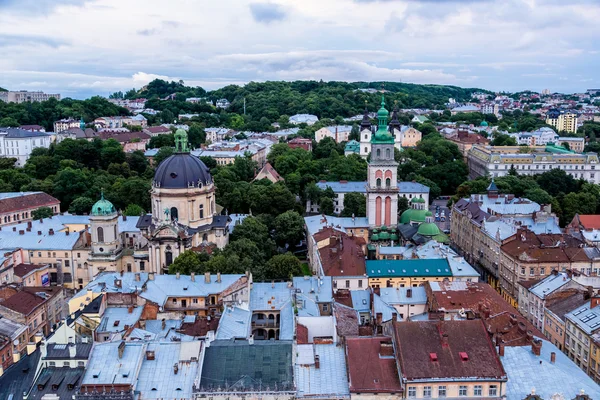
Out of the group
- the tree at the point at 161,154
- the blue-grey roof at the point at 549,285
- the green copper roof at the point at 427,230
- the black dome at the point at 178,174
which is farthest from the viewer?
the tree at the point at 161,154

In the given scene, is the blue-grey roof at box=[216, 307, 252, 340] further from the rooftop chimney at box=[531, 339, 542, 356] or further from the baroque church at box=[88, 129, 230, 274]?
the rooftop chimney at box=[531, 339, 542, 356]

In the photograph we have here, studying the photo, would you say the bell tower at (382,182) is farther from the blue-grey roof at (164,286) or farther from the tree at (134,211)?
the blue-grey roof at (164,286)

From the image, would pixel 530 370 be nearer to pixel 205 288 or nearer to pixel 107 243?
pixel 205 288

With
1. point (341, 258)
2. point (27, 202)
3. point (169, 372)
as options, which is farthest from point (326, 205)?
point (169, 372)

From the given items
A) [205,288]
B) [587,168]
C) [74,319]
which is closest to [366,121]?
[587,168]

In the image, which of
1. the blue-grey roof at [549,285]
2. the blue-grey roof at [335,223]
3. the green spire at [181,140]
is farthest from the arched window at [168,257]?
the blue-grey roof at [549,285]

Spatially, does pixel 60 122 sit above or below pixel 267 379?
above
